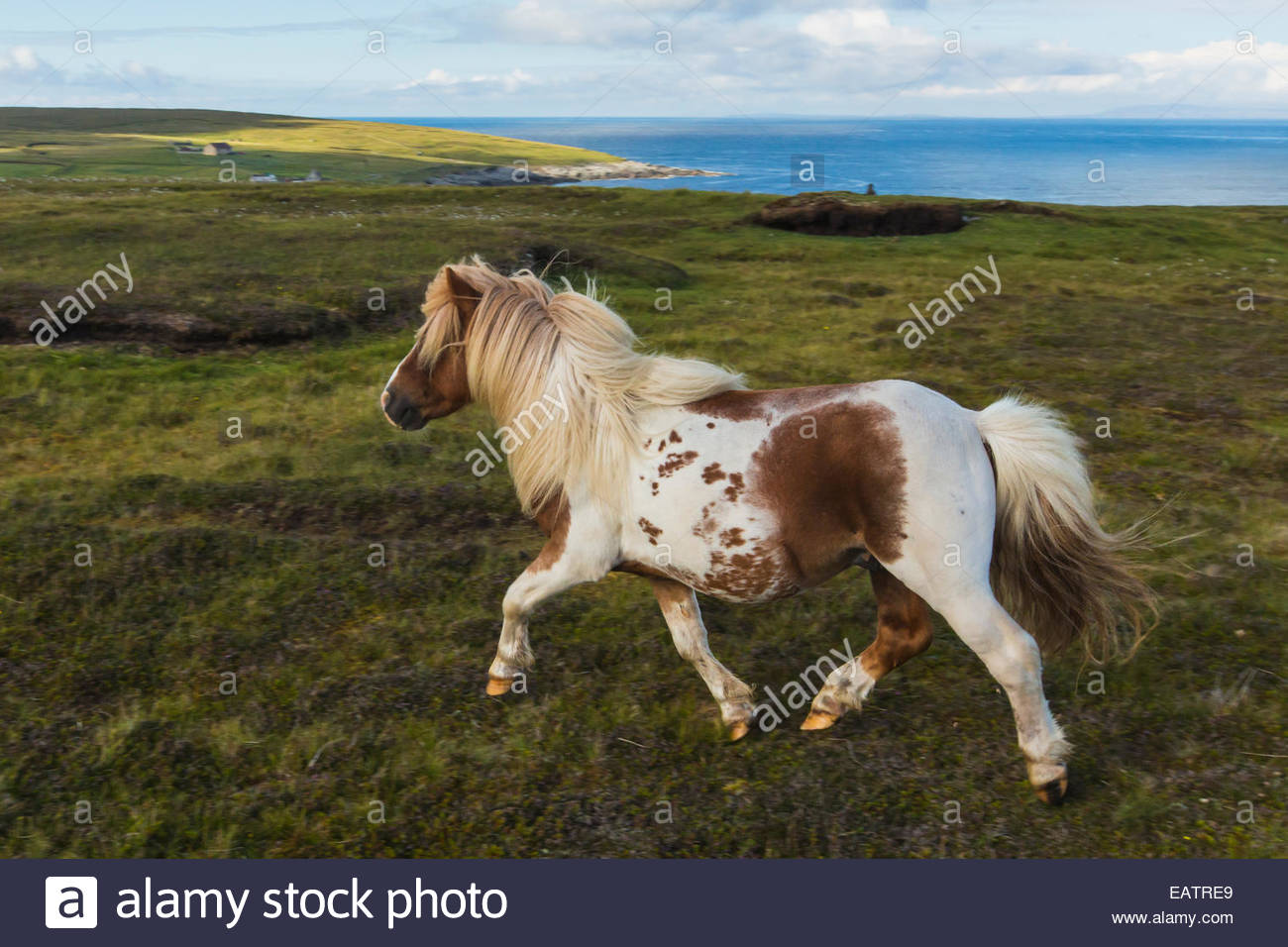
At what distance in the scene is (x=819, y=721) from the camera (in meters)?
6.44

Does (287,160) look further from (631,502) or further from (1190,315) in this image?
(631,502)

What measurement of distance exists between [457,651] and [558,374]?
2.50 metres

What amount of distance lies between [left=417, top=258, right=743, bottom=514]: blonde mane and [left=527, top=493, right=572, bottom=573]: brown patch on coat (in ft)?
0.18

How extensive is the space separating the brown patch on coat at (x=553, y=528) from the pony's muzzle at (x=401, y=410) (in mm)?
1049

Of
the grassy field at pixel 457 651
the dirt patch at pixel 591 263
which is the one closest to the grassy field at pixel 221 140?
the dirt patch at pixel 591 263

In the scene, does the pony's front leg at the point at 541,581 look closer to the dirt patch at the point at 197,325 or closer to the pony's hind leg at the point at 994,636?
the pony's hind leg at the point at 994,636

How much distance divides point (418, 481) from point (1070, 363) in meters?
11.3

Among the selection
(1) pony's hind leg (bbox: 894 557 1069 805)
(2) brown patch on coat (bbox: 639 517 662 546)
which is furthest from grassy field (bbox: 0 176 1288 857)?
(2) brown patch on coat (bbox: 639 517 662 546)

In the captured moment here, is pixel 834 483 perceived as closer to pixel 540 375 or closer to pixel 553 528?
pixel 553 528

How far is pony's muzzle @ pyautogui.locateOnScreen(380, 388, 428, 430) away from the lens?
21.3 ft

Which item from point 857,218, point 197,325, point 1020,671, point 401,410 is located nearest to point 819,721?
point 1020,671

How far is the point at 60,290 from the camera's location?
16.5 meters

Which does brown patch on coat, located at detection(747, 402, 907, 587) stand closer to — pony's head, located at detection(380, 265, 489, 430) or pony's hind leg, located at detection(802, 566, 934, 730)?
pony's hind leg, located at detection(802, 566, 934, 730)

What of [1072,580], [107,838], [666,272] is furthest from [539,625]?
[666,272]
